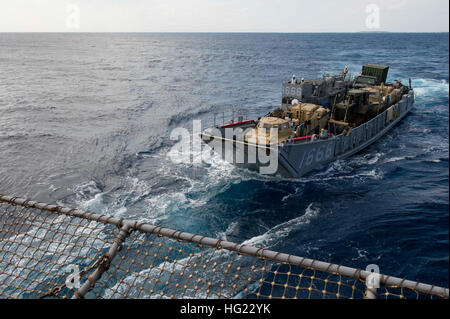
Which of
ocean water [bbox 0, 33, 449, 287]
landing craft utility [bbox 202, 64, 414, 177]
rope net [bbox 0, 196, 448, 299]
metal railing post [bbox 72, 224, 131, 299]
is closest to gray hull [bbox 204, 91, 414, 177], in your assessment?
landing craft utility [bbox 202, 64, 414, 177]

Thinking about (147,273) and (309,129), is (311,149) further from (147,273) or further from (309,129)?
(147,273)

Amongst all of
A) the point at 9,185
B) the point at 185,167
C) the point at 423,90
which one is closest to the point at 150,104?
the point at 185,167

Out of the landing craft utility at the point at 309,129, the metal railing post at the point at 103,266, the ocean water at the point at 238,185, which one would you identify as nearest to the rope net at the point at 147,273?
the metal railing post at the point at 103,266

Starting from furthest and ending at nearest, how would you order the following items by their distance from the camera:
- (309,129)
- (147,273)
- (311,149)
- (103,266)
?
(309,129), (311,149), (147,273), (103,266)

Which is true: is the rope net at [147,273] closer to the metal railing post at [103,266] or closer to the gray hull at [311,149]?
the metal railing post at [103,266]

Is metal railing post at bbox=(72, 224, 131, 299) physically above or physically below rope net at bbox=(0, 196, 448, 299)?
above

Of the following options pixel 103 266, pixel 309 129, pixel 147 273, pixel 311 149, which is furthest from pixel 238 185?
pixel 103 266

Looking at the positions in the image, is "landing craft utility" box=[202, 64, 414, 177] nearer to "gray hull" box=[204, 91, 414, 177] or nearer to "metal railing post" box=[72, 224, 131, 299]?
"gray hull" box=[204, 91, 414, 177]
